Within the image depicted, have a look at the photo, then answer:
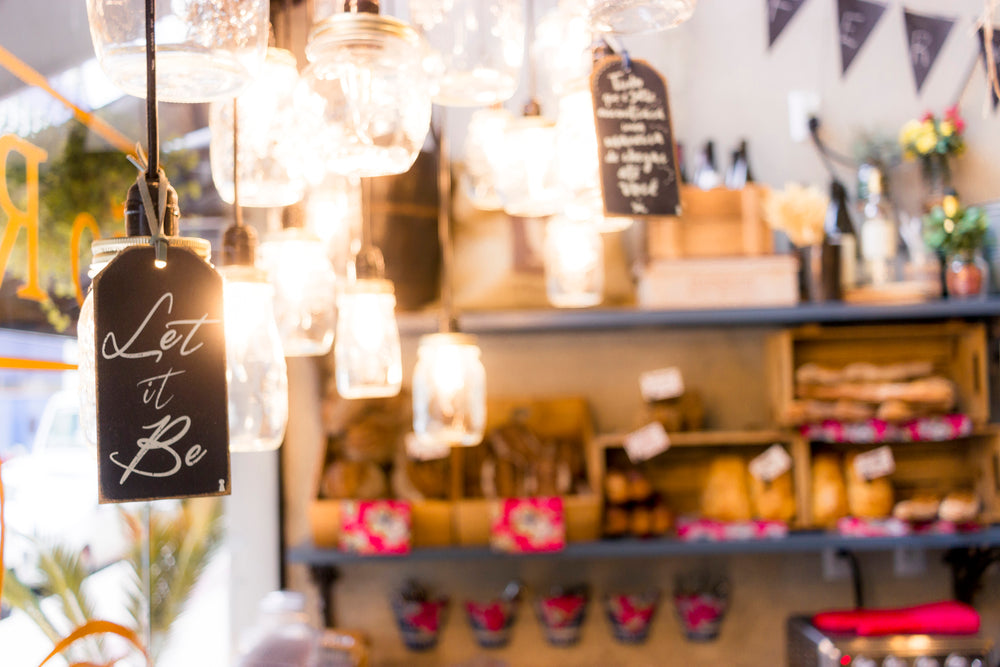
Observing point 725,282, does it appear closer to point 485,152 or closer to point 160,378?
point 485,152

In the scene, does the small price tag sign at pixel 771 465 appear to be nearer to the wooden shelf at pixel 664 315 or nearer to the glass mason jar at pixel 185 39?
the wooden shelf at pixel 664 315

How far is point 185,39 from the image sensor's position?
2.23 feet

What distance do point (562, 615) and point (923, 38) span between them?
2055mm

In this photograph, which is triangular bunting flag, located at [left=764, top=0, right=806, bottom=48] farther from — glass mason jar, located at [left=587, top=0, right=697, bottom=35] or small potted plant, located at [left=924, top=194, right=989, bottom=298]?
Result: glass mason jar, located at [left=587, top=0, right=697, bottom=35]

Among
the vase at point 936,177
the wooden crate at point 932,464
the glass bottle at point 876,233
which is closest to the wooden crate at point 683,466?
the wooden crate at point 932,464

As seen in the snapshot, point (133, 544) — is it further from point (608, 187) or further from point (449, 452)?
point (608, 187)

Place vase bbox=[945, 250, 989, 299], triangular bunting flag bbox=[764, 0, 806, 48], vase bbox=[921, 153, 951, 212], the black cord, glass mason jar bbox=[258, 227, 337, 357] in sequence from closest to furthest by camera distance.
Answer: the black cord
glass mason jar bbox=[258, 227, 337, 357]
triangular bunting flag bbox=[764, 0, 806, 48]
vase bbox=[945, 250, 989, 299]
vase bbox=[921, 153, 951, 212]

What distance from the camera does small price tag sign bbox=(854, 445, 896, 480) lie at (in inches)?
99.3

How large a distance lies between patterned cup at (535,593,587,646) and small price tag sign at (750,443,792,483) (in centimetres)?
69

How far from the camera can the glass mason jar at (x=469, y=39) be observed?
966 millimetres

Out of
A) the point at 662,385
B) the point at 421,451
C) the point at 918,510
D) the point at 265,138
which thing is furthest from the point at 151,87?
the point at 918,510

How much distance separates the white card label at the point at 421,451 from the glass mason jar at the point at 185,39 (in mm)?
1735

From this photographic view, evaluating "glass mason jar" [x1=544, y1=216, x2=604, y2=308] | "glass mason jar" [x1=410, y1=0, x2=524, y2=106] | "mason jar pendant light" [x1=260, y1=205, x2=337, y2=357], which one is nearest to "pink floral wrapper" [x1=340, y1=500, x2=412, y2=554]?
"glass mason jar" [x1=544, y1=216, x2=604, y2=308]

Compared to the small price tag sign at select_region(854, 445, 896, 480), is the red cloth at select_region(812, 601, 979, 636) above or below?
below
